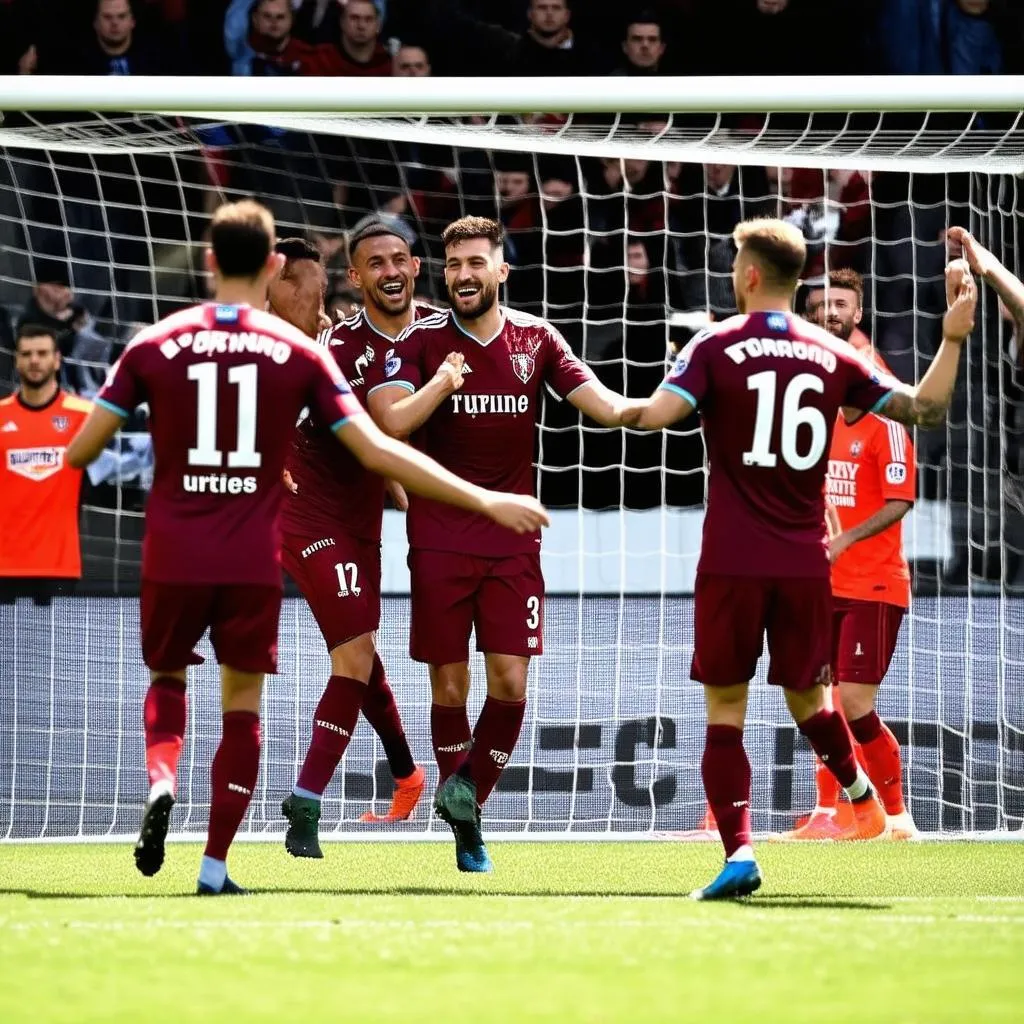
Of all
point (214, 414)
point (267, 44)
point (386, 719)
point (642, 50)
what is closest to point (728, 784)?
point (214, 414)

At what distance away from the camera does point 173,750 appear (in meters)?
5.10

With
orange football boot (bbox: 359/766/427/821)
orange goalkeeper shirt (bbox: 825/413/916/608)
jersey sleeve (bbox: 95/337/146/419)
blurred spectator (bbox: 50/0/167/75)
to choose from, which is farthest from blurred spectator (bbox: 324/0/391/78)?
jersey sleeve (bbox: 95/337/146/419)

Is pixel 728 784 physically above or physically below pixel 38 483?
below

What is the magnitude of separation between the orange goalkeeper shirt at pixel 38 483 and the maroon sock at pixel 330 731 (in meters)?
3.64

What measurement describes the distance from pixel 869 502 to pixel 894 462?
0.25 m

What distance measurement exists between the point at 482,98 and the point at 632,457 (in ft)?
13.3

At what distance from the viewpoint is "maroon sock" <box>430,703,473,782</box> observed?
641 centimetres

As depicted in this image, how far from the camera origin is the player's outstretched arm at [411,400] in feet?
19.3

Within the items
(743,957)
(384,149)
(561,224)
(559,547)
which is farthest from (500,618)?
(384,149)

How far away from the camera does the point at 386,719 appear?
706cm

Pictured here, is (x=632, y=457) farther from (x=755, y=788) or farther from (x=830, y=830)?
(x=830, y=830)

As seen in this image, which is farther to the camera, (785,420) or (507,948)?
(785,420)

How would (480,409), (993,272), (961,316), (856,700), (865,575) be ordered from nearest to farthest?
(961,316)
(993,272)
(480,409)
(856,700)
(865,575)

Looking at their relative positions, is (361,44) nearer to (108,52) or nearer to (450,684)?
(108,52)
